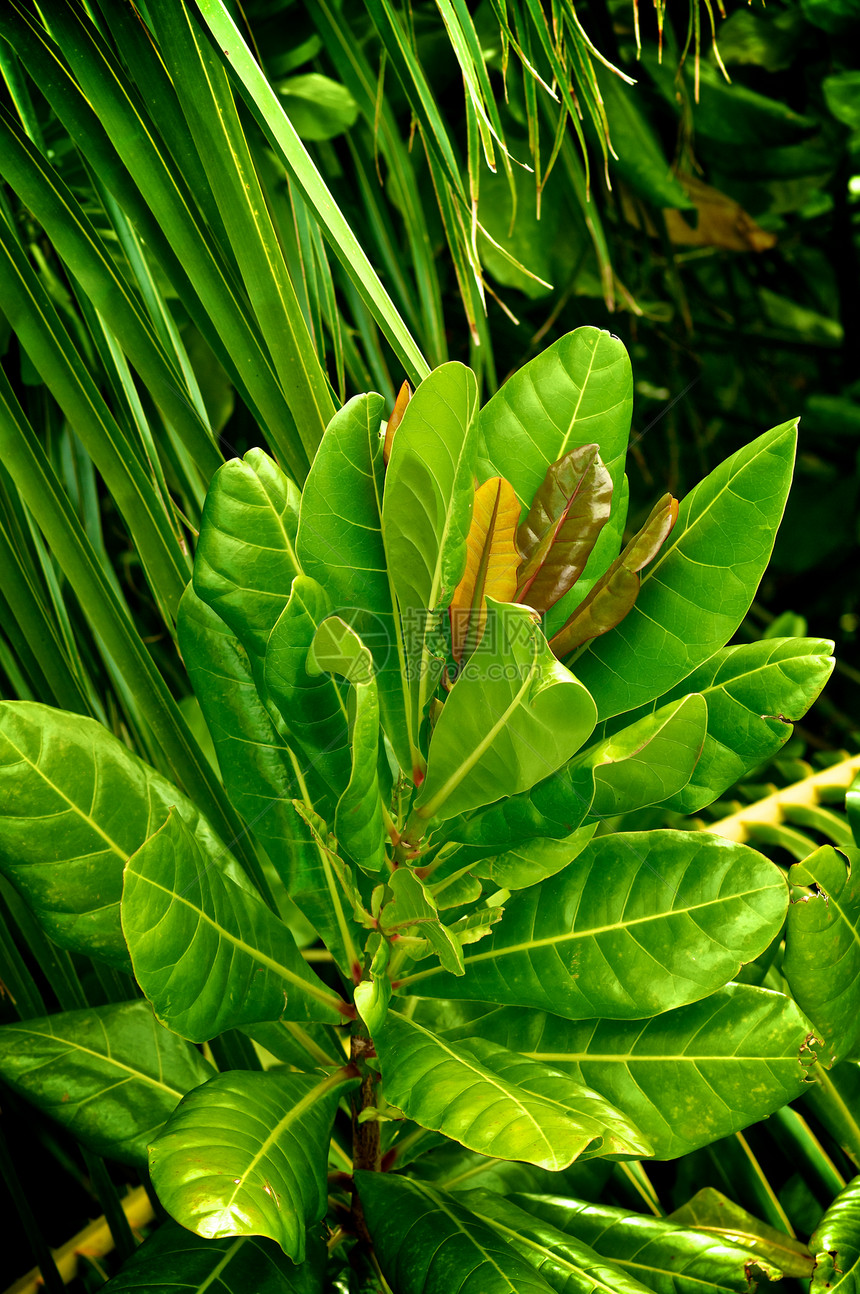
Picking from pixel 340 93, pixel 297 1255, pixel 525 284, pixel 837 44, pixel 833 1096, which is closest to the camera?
pixel 297 1255

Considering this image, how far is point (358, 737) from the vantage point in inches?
12.8

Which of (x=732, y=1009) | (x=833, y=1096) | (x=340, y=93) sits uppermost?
(x=340, y=93)

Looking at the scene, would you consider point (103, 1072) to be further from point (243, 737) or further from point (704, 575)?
point (704, 575)

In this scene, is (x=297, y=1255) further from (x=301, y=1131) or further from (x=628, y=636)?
(x=628, y=636)

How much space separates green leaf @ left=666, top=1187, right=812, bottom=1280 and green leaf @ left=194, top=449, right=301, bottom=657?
37 centimetres

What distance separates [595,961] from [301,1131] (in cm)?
14

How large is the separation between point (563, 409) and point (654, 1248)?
15.8 inches

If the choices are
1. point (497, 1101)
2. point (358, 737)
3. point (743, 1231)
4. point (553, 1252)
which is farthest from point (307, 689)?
point (743, 1231)

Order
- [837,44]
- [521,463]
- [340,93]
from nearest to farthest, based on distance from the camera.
→ [521,463], [340,93], [837,44]

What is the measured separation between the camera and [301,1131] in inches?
15.0

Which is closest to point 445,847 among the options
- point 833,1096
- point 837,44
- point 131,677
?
point 131,677

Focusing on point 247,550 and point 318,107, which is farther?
point 318,107

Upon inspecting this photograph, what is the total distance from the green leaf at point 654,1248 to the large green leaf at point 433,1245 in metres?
0.06

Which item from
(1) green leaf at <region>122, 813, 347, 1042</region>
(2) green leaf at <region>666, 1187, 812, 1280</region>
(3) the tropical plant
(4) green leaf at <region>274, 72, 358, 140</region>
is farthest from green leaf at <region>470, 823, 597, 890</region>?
(4) green leaf at <region>274, 72, 358, 140</region>
